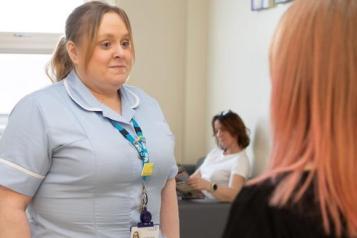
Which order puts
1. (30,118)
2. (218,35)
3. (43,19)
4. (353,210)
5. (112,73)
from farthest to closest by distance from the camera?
(43,19) < (218,35) < (112,73) < (30,118) < (353,210)

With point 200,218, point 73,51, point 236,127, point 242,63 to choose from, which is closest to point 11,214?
point 73,51

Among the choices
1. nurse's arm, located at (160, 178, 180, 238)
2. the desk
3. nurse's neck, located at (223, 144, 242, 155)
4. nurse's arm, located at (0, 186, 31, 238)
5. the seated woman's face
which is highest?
nurse's arm, located at (0, 186, 31, 238)

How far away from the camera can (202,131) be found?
4820 millimetres

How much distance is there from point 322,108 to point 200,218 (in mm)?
2506

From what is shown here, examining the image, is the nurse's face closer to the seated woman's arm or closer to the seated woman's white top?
the seated woman's arm

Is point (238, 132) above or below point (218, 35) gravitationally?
below

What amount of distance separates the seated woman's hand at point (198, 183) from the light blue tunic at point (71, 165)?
1.82m

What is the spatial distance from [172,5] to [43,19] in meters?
1.05

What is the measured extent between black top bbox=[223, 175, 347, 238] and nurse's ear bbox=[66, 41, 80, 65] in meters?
1.02

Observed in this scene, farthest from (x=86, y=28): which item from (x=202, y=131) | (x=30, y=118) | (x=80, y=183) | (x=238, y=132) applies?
(x=202, y=131)

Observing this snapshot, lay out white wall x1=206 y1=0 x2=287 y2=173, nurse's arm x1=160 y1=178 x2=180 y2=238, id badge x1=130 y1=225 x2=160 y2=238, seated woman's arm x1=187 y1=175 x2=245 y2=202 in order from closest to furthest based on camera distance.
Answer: id badge x1=130 y1=225 x2=160 y2=238, nurse's arm x1=160 y1=178 x2=180 y2=238, seated woman's arm x1=187 y1=175 x2=245 y2=202, white wall x1=206 y1=0 x2=287 y2=173

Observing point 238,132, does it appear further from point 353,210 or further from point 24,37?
point 353,210

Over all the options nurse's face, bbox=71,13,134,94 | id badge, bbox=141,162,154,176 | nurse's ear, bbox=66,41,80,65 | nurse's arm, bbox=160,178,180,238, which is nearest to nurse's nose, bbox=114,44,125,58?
nurse's face, bbox=71,13,134,94

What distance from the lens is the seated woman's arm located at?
11.4 ft
